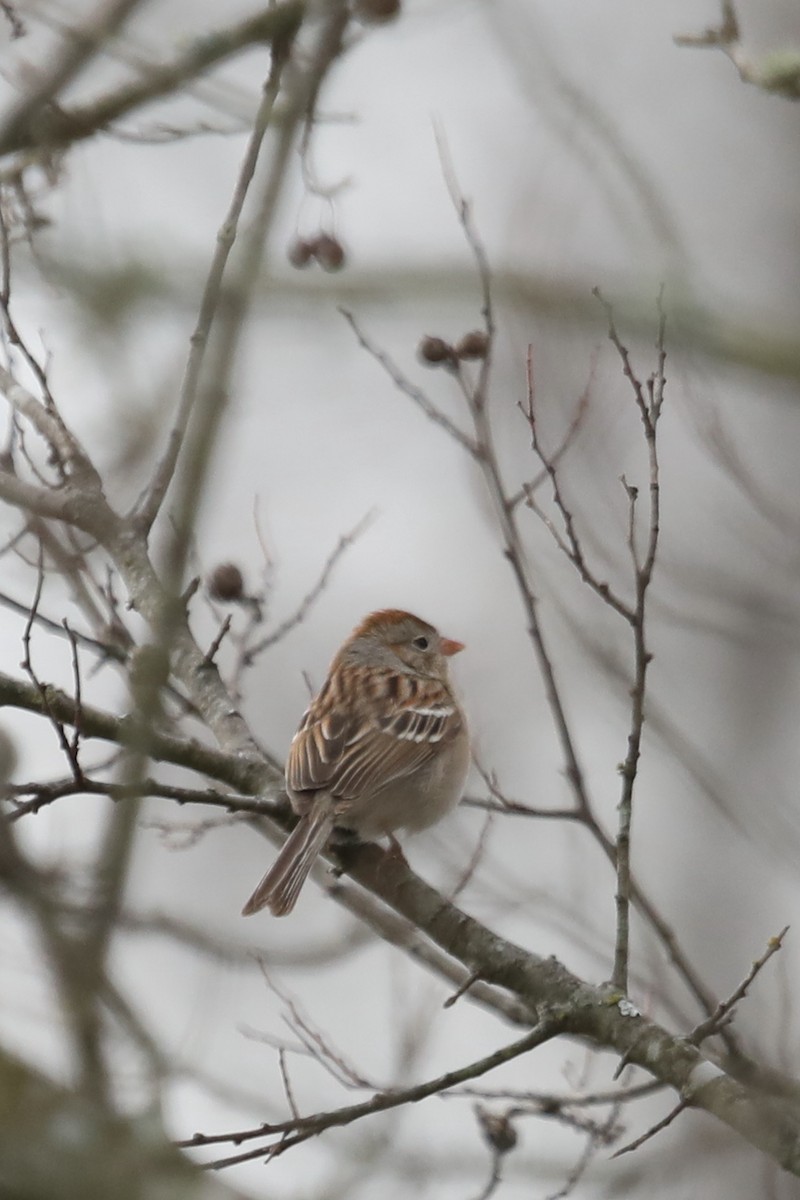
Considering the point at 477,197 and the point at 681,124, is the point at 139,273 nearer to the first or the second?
the point at 477,197

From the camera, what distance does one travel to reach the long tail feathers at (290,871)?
4.71m

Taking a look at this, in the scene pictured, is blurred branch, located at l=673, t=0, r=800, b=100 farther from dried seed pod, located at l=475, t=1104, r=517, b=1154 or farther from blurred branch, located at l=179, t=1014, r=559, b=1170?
dried seed pod, located at l=475, t=1104, r=517, b=1154

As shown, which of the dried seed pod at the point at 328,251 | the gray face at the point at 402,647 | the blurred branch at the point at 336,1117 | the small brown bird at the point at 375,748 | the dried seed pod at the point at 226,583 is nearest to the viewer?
the blurred branch at the point at 336,1117

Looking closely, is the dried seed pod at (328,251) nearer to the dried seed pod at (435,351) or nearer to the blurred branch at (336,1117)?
the dried seed pod at (435,351)

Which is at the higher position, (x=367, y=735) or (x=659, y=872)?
(x=659, y=872)

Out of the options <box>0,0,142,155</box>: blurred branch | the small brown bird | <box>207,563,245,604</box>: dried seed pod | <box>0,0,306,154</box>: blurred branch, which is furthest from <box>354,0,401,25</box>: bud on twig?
the small brown bird

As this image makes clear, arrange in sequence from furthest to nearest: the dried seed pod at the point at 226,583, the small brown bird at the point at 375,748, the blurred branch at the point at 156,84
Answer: the dried seed pod at the point at 226,583
the small brown bird at the point at 375,748
the blurred branch at the point at 156,84

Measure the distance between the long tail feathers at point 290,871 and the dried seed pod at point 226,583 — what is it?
108 centimetres

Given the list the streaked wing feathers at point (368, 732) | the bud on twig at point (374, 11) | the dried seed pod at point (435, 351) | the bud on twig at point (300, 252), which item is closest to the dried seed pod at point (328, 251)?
the bud on twig at point (300, 252)

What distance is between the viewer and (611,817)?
11203 mm

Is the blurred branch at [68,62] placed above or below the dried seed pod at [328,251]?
below

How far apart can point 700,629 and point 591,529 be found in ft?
1.87

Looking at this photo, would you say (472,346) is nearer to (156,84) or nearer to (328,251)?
(328,251)

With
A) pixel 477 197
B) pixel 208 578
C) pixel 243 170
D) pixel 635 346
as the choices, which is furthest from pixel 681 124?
pixel 243 170
